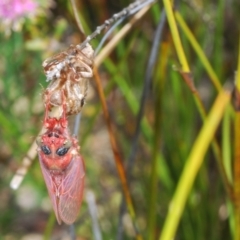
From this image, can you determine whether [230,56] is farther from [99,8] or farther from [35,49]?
[35,49]

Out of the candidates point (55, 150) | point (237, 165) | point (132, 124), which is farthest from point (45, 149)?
point (132, 124)

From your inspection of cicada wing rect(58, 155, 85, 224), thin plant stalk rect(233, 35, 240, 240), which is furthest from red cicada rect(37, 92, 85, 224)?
thin plant stalk rect(233, 35, 240, 240)

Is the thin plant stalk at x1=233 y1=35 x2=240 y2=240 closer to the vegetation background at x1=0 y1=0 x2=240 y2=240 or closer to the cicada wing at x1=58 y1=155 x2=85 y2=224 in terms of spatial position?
the vegetation background at x1=0 y1=0 x2=240 y2=240

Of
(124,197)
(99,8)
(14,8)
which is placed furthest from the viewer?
(99,8)

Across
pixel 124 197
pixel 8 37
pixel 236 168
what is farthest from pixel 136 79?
pixel 236 168

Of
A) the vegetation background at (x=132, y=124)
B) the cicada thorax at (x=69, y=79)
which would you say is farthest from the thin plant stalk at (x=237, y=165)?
the cicada thorax at (x=69, y=79)

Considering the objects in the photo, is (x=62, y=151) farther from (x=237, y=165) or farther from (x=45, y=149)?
(x=237, y=165)
